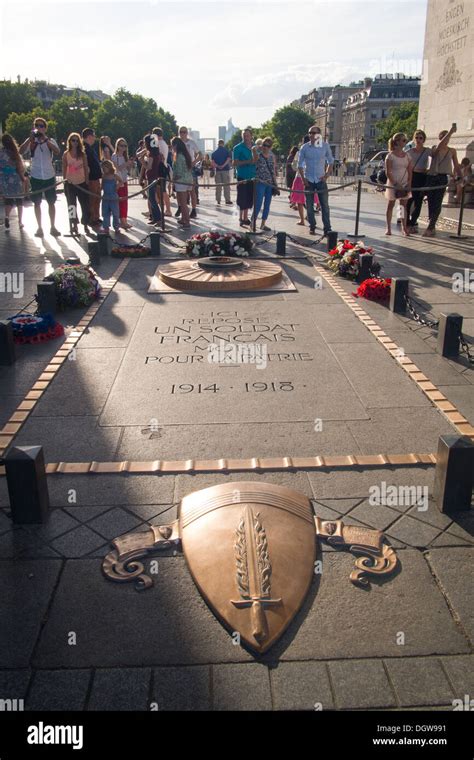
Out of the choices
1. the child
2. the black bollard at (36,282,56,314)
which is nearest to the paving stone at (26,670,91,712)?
the black bollard at (36,282,56,314)

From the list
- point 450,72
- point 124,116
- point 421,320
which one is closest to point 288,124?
point 124,116

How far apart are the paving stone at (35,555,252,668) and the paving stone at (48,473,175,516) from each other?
Answer: 0.66m

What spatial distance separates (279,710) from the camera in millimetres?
2514

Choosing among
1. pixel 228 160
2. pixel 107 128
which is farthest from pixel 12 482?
pixel 107 128

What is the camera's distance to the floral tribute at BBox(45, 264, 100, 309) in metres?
8.20

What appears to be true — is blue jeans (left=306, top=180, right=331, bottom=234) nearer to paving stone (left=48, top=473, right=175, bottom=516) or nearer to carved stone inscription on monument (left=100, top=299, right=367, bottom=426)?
carved stone inscription on monument (left=100, top=299, right=367, bottom=426)

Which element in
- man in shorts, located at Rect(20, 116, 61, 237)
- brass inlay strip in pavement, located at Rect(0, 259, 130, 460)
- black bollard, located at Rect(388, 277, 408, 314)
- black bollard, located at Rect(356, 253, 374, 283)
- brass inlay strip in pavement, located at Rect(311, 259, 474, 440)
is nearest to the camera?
brass inlay strip in pavement, located at Rect(0, 259, 130, 460)

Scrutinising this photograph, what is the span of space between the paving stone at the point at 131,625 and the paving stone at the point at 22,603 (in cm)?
5

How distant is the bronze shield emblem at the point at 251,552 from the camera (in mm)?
2969

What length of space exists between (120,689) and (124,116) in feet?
312

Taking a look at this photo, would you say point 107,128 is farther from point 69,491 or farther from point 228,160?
point 69,491

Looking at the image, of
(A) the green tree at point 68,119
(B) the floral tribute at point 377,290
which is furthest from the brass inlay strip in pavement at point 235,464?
(A) the green tree at point 68,119

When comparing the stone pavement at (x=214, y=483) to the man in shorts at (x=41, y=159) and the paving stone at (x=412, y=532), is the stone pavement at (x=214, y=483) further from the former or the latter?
the man in shorts at (x=41, y=159)

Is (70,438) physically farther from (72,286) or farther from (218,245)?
(218,245)
